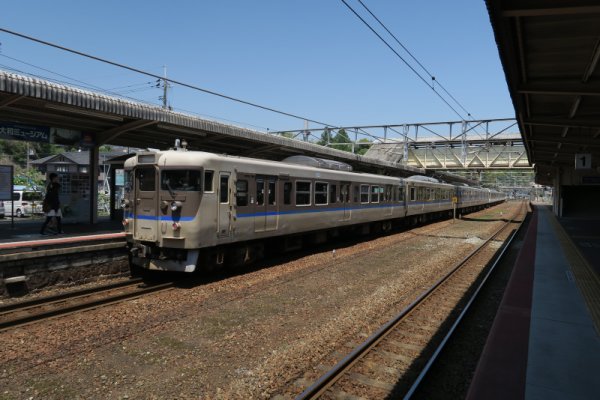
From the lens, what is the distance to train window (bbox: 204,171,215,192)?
377 inches

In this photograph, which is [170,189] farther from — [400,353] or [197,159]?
[400,353]

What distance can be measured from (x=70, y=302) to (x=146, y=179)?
3111 mm

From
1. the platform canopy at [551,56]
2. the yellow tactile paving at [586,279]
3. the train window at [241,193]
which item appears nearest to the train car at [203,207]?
the train window at [241,193]

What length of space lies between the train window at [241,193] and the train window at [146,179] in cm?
191

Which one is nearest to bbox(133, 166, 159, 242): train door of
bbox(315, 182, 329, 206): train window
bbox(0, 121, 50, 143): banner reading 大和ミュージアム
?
bbox(0, 121, 50, 143): banner reading 大和ミュージアム

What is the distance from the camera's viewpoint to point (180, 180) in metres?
9.57

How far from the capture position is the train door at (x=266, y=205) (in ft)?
37.0

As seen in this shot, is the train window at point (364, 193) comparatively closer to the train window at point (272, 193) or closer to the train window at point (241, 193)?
the train window at point (272, 193)

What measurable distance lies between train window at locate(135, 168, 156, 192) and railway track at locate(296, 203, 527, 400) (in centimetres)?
601

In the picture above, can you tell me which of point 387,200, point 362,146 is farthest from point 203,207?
point 362,146

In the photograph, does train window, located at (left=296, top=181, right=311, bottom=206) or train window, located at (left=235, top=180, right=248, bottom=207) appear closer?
train window, located at (left=235, top=180, right=248, bottom=207)

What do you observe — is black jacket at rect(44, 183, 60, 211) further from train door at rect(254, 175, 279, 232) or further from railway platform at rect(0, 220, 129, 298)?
train door at rect(254, 175, 279, 232)

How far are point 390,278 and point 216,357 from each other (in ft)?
19.8

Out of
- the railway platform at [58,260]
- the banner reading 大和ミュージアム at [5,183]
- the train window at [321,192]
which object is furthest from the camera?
the train window at [321,192]
